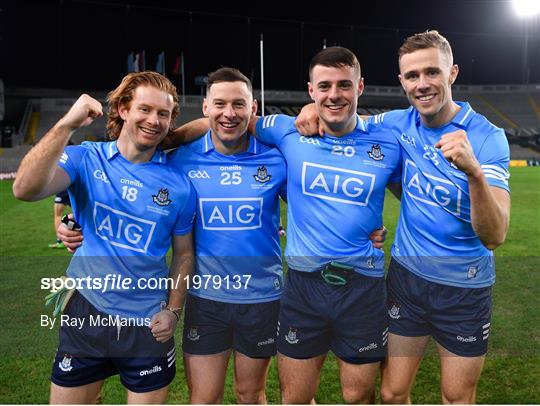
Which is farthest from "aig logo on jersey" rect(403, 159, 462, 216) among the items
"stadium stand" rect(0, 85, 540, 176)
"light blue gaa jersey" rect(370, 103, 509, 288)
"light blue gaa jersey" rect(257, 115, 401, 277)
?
"stadium stand" rect(0, 85, 540, 176)

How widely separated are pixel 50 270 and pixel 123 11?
116 ft

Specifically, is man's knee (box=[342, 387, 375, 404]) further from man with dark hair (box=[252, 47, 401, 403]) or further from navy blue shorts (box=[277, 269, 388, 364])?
navy blue shorts (box=[277, 269, 388, 364])

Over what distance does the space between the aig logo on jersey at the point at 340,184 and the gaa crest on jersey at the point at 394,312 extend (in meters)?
0.70

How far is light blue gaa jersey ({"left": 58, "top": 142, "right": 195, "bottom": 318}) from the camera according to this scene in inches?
115

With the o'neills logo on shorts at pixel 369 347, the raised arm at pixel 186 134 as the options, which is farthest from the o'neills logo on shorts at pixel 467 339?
the raised arm at pixel 186 134

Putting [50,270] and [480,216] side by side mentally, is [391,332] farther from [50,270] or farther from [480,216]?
[50,270]

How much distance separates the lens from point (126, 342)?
9.50ft

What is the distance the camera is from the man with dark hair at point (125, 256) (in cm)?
287

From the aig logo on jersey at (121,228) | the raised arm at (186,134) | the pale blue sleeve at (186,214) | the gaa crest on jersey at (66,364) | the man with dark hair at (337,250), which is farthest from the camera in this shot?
the raised arm at (186,134)

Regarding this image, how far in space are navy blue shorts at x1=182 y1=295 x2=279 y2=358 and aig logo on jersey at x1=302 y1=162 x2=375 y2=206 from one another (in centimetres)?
83

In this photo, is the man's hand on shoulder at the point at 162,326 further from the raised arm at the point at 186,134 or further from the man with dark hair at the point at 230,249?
the raised arm at the point at 186,134

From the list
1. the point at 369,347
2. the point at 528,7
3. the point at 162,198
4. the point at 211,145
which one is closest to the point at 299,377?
the point at 369,347

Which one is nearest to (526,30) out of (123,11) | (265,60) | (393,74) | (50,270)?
(393,74)

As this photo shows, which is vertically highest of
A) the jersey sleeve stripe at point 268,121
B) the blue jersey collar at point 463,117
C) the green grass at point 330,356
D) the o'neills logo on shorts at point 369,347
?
the blue jersey collar at point 463,117
